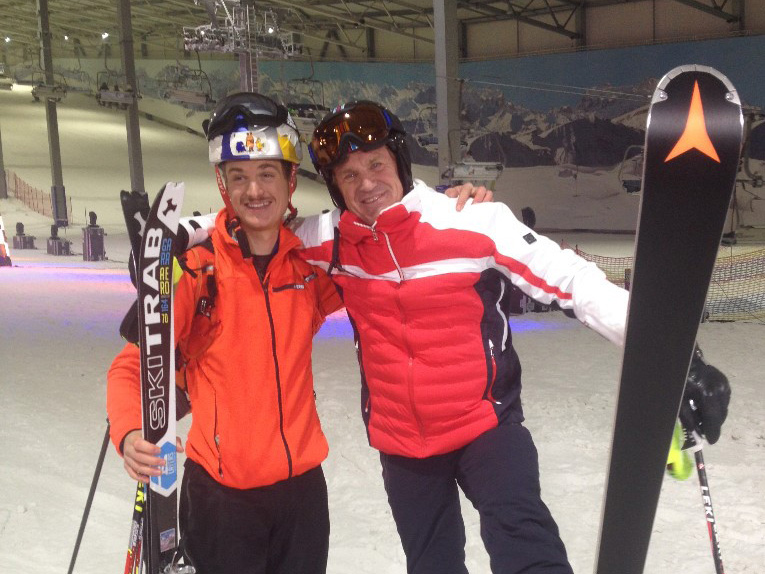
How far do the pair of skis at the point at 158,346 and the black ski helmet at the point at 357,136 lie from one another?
38 centimetres

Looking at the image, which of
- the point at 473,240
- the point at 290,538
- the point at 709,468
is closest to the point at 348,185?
the point at 473,240

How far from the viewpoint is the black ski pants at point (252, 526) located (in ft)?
5.71

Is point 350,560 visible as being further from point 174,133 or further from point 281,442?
point 174,133

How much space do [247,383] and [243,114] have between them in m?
0.64

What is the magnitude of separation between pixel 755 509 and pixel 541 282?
2.18 meters

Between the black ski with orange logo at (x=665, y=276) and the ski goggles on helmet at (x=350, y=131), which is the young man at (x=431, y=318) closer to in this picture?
the ski goggles on helmet at (x=350, y=131)

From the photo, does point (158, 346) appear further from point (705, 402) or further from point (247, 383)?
point (705, 402)

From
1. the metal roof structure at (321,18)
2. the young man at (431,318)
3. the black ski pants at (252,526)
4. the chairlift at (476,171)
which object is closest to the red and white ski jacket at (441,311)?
the young man at (431,318)

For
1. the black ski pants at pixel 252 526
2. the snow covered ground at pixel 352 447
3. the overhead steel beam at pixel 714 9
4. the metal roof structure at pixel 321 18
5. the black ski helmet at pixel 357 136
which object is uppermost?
the metal roof structure at pixel 321 18

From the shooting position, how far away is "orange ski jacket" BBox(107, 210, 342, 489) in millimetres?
1734

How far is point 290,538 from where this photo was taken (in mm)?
1805

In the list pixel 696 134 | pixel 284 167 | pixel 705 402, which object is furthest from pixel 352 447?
pixel 696 134

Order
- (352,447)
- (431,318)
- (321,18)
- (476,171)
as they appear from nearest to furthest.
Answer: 1. (431,318)
2. (352,447)
3. (476,171)
4. (321,18)

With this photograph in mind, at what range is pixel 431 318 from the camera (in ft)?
5.90
